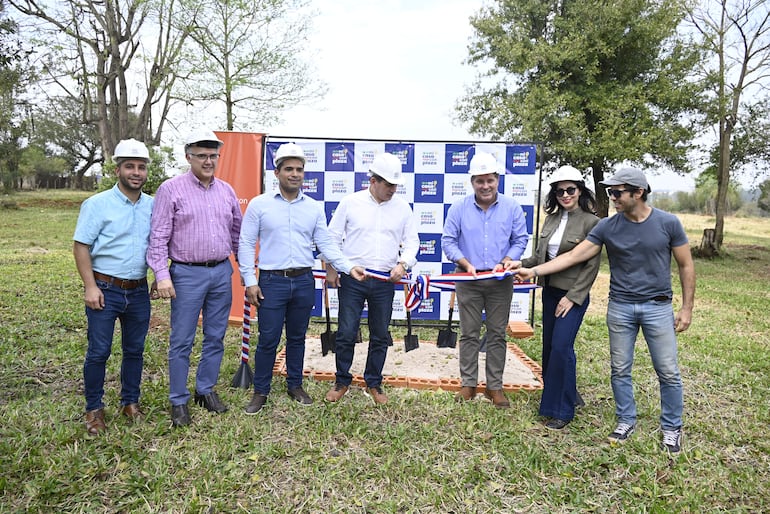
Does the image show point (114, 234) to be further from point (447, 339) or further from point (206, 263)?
point (447, 339)

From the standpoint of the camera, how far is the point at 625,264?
10.5 feet

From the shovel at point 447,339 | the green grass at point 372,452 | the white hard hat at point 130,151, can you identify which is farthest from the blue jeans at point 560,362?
the white hard hat at point 130,151

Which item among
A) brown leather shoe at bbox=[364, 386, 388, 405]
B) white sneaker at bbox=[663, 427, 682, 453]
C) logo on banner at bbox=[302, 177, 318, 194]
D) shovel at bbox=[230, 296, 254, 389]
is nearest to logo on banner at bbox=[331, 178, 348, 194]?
logo on banner at bbox=[302, 177, 318, 194]

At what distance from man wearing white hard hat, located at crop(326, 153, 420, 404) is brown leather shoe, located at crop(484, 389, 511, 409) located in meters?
0.80

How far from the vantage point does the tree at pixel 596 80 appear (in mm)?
13016

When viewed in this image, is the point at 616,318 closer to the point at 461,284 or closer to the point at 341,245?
the point at 461,284

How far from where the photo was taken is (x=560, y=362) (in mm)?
3504

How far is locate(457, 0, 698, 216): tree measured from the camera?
1302 cm

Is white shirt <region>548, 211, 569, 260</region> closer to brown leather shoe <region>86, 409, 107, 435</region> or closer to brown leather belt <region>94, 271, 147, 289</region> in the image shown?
brown leather belt <region>94, 271, 147, 289</region>

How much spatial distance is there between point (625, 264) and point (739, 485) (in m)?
1.32

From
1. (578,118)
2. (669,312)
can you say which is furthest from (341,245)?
(578,118)

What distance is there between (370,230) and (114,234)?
5.29 feet

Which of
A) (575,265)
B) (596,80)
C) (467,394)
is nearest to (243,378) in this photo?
(467,394)

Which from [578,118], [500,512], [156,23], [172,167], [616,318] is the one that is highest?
[156,23]
